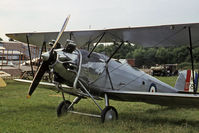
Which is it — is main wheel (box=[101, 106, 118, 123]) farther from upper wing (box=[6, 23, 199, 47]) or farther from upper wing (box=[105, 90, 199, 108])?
upper wing (box=[6, 23, 199, 47])

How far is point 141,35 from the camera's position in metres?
6.64

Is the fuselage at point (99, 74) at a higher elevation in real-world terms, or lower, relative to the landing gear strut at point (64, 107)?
higher

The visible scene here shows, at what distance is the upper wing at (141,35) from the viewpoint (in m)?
5.94

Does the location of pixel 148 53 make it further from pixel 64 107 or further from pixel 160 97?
pixel 160 97

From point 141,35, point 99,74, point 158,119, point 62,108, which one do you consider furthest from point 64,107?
point 141,35

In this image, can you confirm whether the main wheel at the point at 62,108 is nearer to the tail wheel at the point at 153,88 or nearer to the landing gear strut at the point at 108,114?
the landing gear strut at the point at 108,114

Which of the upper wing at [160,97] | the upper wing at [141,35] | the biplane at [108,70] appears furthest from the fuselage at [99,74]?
the upper wing at [141,35]

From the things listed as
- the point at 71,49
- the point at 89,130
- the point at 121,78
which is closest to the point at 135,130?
the point at 89,130

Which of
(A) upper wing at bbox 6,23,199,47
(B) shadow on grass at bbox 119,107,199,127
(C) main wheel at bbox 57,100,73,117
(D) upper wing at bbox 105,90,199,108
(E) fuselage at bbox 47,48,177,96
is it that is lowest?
(B) shadow on grass at bbox 119,107,199,127

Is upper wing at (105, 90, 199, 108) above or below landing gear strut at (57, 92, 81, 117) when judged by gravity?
above

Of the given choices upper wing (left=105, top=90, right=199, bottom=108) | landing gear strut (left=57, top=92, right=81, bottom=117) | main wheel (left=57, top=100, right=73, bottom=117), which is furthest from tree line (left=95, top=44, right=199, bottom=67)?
main wheel (left=57, top=100, right=73, bottom=117)

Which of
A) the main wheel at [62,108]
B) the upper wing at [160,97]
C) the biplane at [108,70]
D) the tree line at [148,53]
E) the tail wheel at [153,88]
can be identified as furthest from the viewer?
the tree line at [148,53]

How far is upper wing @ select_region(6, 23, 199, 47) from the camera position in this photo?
5.94 metres

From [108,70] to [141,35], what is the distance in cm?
139
